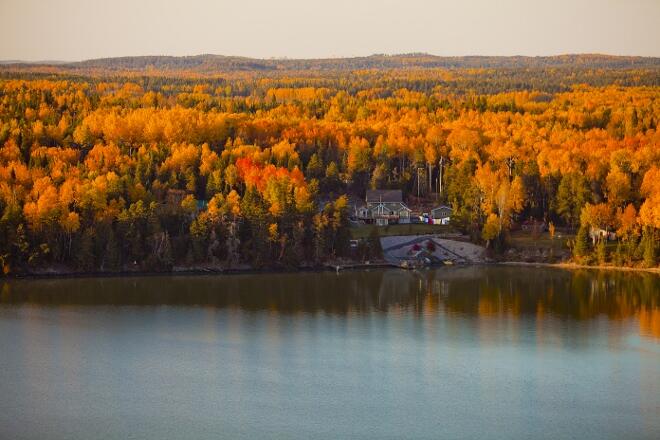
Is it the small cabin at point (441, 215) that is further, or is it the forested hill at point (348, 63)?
the forested hill at point (348, 63)

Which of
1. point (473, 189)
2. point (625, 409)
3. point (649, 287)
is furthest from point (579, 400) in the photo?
point (473, 189)

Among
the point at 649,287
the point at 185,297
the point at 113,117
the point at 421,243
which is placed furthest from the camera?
the point at 113,117

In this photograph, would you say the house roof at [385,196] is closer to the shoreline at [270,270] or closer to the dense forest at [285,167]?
the dense forest at [285,167]

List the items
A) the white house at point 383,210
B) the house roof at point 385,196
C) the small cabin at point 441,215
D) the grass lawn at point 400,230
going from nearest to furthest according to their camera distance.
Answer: the grass lawn at point 400,230, the small cabin at point 441,215, the white house at point 383,210, the house roof at point 385,196

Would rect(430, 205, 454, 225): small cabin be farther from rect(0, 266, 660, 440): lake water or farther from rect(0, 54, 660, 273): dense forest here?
rect(0, 266, 660, 440): lake water

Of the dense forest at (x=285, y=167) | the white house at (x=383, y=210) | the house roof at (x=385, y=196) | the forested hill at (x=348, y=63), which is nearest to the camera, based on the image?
the dense forest at (x=285, y=167)

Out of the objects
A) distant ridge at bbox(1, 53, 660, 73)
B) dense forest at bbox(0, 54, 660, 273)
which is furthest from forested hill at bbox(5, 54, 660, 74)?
dense forest at bbox(0, 54, 660, 273)

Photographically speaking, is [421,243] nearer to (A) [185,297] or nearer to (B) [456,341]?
(A) [185,297]

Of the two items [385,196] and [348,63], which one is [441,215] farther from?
[348,63]

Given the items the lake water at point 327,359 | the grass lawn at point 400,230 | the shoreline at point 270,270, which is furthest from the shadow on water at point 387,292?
the grass lawn at point 400,230
